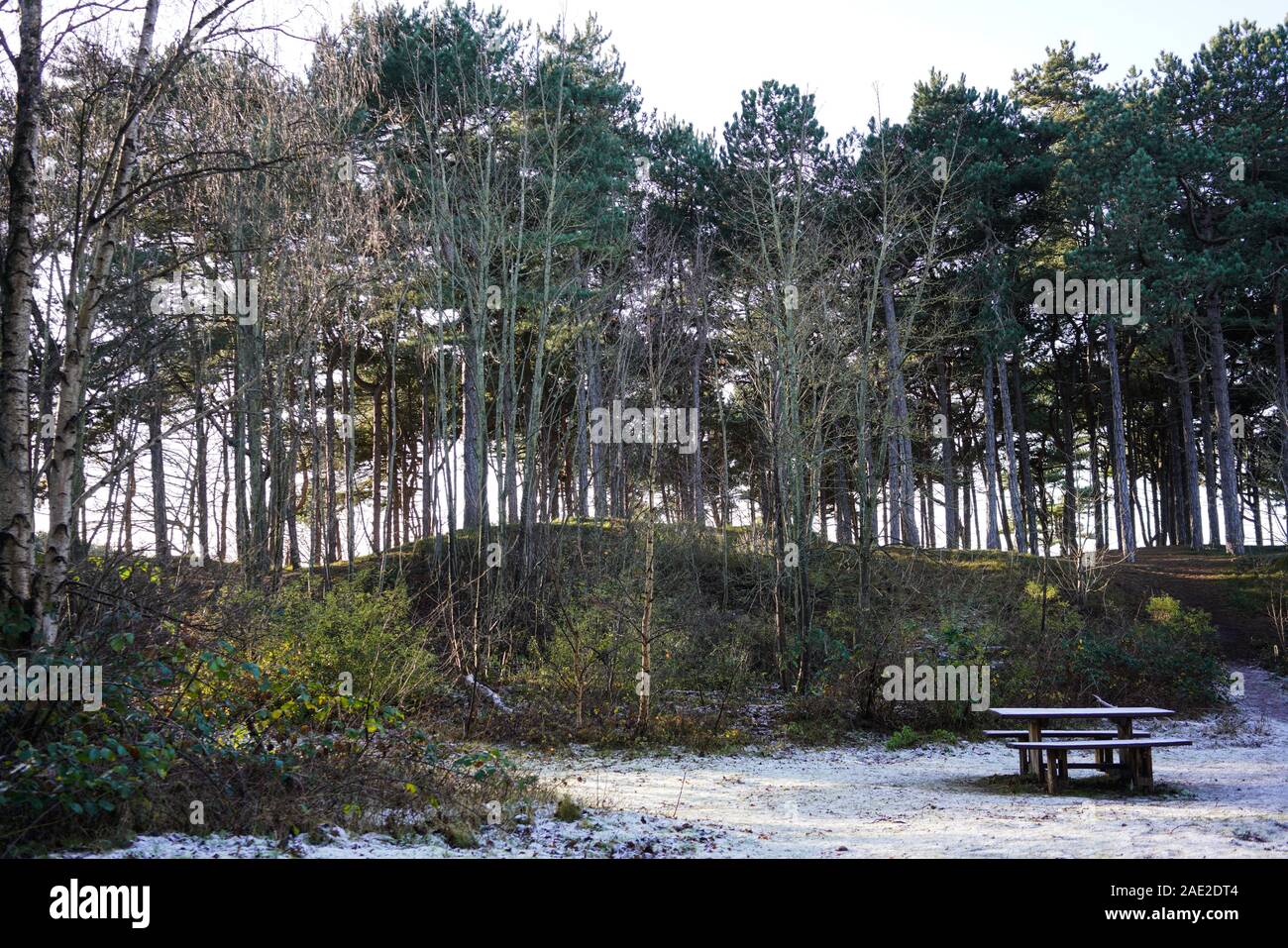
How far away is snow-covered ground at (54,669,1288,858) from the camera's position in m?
6.57

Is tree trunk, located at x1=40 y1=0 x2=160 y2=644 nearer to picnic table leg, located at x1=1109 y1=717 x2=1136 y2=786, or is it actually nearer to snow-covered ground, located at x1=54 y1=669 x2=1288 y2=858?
snow-covered ground, located at x1=54 y1=669 x2=1288 y2=858

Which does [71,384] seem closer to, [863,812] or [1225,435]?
[863,812]

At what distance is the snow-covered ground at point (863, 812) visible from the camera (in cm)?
657

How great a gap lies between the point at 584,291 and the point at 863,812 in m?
16.7

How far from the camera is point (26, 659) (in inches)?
221

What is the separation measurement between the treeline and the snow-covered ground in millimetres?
2178

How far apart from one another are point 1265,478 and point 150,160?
34.3 m

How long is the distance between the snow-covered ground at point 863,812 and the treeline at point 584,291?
2.18 m

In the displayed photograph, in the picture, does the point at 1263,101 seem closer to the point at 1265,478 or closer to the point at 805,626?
the point at 1265,478

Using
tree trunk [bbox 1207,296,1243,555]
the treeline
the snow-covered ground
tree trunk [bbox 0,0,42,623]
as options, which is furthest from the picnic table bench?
tree trunk [bbox 1207,296,1243,555]

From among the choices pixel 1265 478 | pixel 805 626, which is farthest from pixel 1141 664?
pixel 1265 478

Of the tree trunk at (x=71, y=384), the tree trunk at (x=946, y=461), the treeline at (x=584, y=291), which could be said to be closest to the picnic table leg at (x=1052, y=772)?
the treeline at (x=584, y=291)

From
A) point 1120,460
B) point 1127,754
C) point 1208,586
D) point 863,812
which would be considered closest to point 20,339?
point 863,812

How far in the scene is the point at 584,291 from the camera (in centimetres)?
2311
